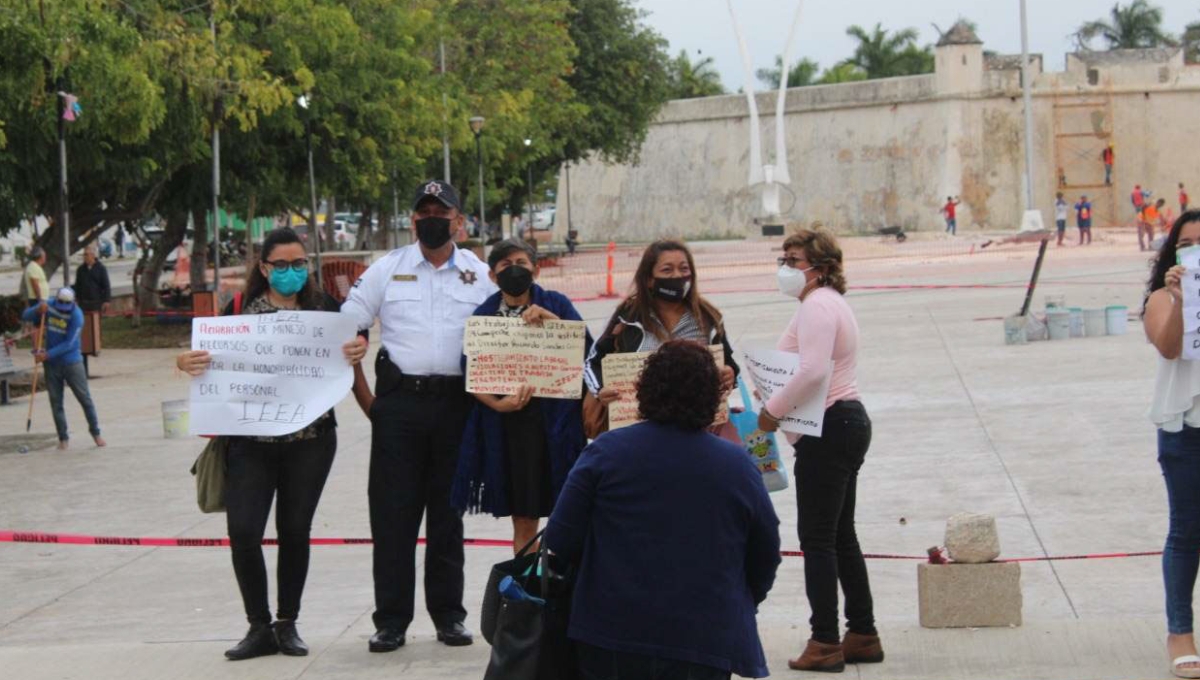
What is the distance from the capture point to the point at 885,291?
110 ft

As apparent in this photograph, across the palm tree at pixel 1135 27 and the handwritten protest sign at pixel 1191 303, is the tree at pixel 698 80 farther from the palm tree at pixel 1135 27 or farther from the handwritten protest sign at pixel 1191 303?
the handwritten protest sign at pixel 1191 303

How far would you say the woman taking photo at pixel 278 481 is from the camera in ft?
22.6

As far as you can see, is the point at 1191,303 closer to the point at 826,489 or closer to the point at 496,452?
the point at 826,489

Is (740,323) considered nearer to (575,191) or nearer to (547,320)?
(547,320)

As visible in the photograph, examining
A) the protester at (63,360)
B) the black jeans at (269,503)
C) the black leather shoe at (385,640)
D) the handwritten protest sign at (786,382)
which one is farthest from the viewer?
the protester at (63,360)

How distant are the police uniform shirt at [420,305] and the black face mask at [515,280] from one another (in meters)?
0.29

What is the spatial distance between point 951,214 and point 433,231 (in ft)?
186

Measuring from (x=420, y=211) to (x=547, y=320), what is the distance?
759mm

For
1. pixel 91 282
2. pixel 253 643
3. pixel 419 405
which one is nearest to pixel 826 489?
pixel 419 405

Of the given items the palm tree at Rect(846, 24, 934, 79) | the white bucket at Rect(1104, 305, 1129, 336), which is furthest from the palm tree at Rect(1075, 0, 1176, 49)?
the white bucket at Rect(1104, 305, 1129, 336)

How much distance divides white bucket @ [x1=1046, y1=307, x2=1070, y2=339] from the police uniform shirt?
15.2 m

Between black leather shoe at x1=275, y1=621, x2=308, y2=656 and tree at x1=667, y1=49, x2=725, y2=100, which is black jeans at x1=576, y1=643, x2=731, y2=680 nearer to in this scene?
black leather shoe at x1=275, y1=621, x2=308, y2=656

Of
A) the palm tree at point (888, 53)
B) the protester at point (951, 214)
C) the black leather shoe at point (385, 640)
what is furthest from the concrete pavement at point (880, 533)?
the palm tree at point (888, 53)

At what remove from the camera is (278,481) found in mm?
6996
